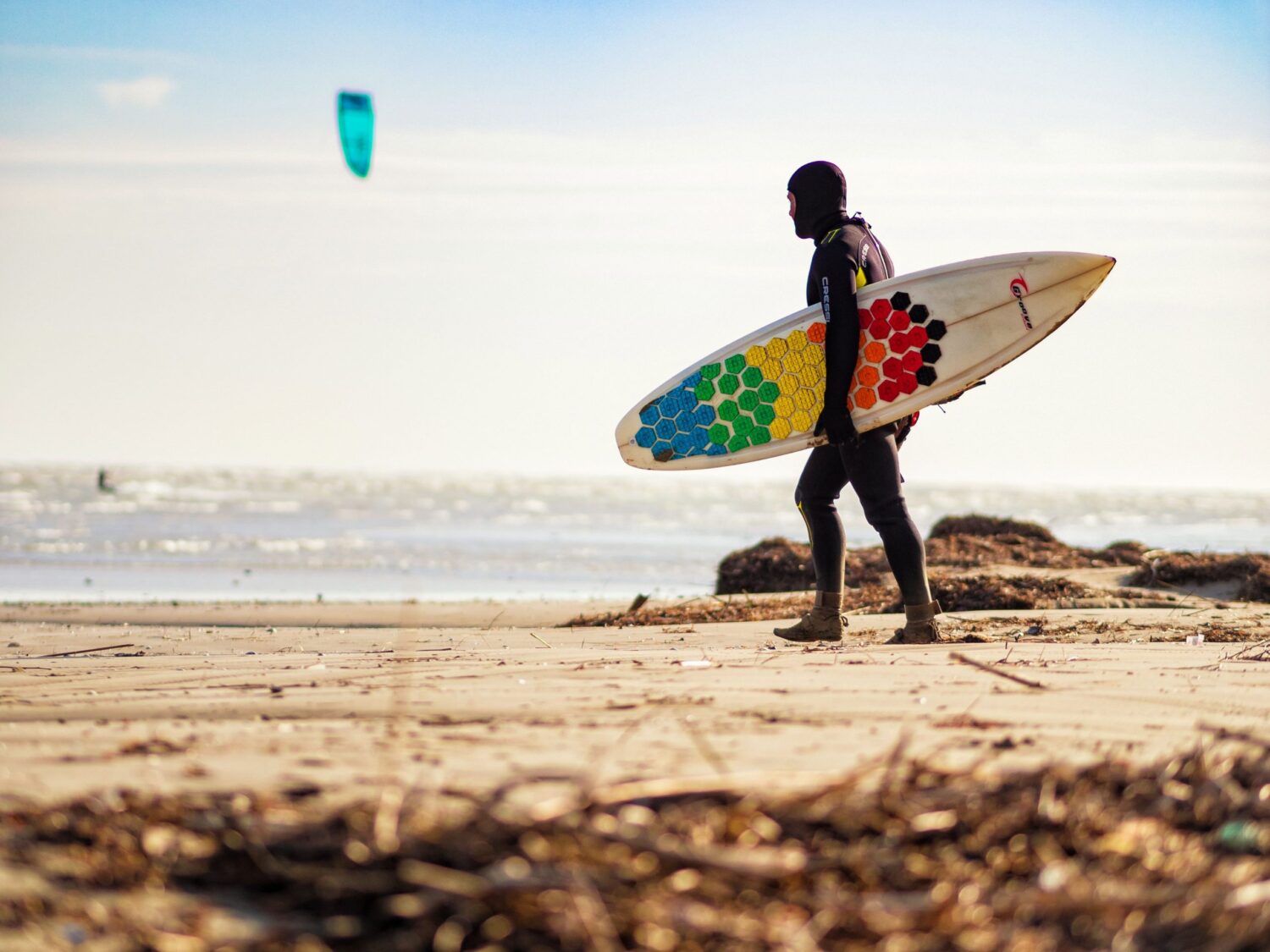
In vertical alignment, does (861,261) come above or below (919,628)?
above

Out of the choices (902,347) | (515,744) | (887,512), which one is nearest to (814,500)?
(887,512)

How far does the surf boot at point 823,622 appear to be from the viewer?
4.68 metres

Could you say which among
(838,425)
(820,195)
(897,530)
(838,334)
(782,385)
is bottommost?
(897,530)

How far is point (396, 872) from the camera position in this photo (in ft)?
5.07

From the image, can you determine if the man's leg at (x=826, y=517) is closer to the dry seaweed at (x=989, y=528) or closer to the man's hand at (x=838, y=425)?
the man's hand at (x=838, y=425)

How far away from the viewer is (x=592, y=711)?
2635 mm

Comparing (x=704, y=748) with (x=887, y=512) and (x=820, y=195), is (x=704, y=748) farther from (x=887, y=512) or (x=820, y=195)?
(x=820, y=195)

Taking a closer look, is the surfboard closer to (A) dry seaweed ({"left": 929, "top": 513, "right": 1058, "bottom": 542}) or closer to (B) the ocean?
(B) the ocean

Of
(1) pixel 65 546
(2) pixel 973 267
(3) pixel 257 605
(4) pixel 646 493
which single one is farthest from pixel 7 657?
(4) pixel 646 493

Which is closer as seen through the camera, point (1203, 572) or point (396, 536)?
point (1203, 572)

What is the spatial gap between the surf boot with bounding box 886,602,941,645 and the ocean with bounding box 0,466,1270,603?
5.14 meters

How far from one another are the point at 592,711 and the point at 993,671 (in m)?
1.40

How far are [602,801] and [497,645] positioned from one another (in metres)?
3.41

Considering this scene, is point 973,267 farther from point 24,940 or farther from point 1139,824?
point 24,940
